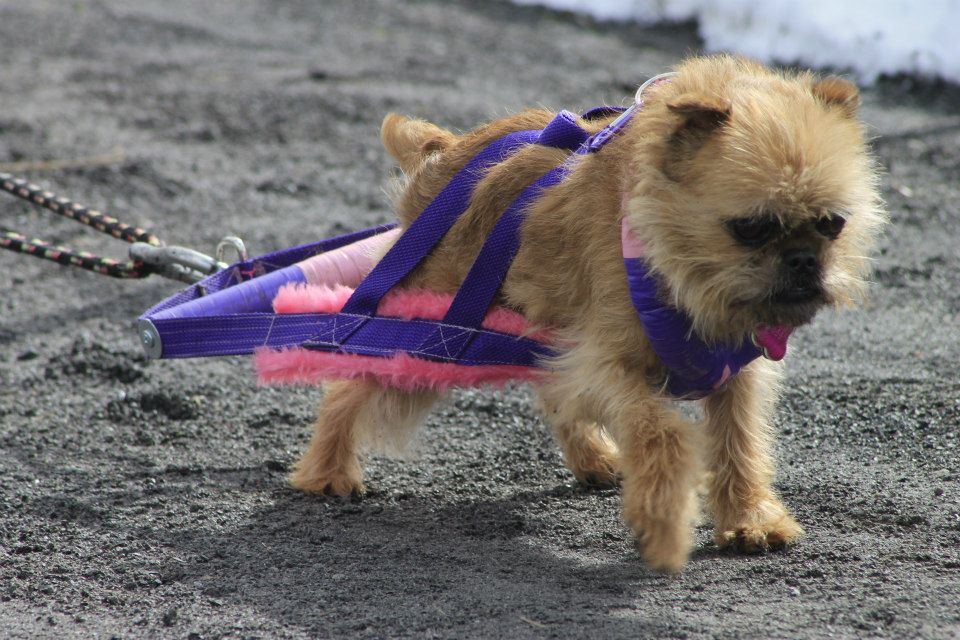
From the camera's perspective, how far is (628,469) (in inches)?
130

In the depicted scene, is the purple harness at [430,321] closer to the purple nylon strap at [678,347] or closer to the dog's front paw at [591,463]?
the purple nylon strap at [678,347]

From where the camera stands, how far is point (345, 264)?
430 cm

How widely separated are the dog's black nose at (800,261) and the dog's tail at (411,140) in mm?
1538

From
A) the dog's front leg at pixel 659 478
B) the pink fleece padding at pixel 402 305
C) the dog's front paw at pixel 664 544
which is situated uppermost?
the pink fleece padding at pixel 402 305

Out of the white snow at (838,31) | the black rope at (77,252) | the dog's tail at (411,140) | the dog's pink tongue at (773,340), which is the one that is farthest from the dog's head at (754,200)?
the white snow at (838,31)

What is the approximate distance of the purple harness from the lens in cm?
362

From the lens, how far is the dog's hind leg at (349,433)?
411cm

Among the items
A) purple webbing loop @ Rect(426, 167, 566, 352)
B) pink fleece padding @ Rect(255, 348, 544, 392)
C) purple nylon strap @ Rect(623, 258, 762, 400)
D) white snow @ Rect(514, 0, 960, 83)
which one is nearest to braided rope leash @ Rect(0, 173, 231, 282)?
pink fleece padding @ Rect(255, 348, 544, 392)

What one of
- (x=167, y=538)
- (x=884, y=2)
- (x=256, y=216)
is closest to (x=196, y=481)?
(x=167, y=538)

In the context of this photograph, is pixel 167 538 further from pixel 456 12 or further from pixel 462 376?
pixel 456 12

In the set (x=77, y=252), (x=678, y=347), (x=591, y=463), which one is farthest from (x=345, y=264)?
(x=678, y=347)

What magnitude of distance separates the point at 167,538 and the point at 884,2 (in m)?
9.31

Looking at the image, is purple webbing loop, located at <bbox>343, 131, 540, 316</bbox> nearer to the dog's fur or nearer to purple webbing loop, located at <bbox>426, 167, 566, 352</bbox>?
the dog's fur

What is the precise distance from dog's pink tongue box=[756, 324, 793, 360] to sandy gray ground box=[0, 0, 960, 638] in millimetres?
660
